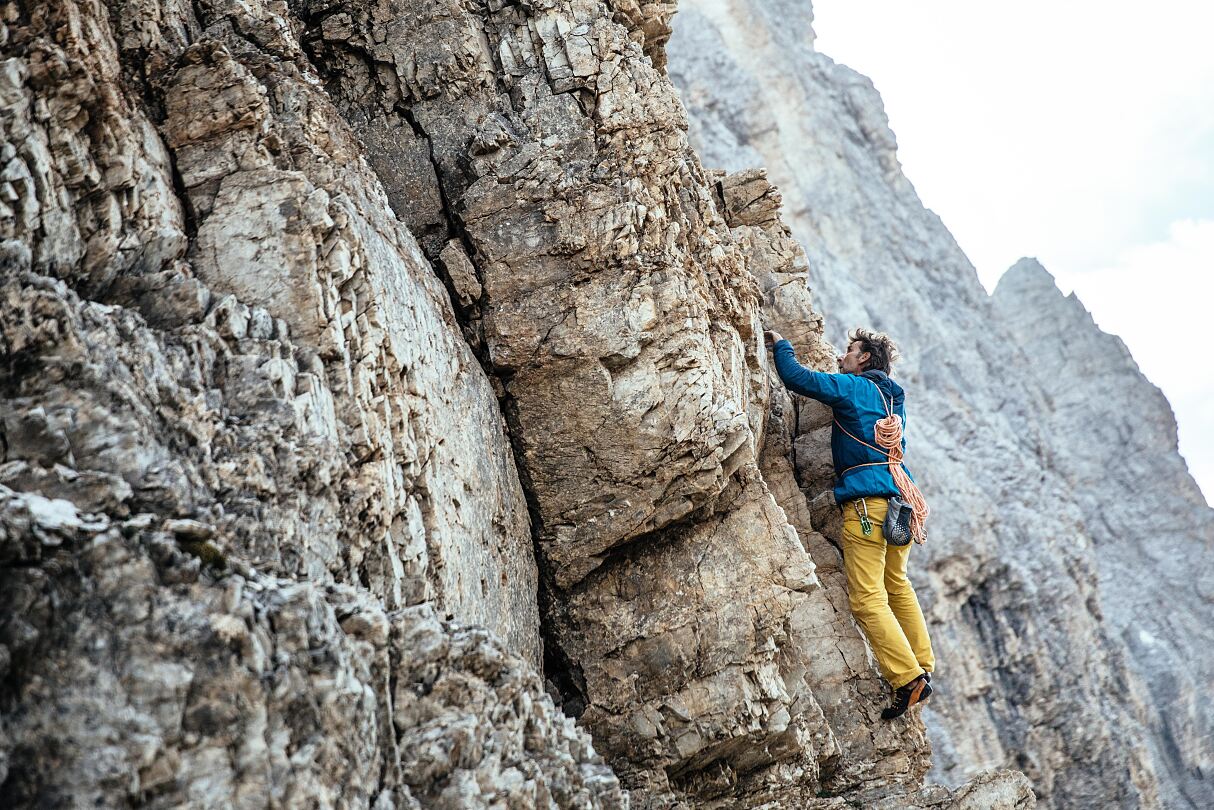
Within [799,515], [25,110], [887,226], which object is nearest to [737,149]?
[887,226]

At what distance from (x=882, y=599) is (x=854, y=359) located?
104 inches

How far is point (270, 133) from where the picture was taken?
7.71 meters

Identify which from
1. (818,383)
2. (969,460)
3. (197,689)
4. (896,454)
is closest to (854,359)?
(818,383)

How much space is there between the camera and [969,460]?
27.1m

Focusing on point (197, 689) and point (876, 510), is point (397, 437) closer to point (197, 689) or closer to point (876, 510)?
point (197, 689)

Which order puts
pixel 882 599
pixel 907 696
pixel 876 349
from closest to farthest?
pixel 907 696, pixel 882 599, pixel 876 349

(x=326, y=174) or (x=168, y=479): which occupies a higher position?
(x=326, y=174)

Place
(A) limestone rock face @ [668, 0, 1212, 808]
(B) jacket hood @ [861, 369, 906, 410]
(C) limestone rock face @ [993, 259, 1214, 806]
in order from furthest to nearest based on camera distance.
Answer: (C) limestone rock face @ [993, 259, 1214, 806] → (A) limestone rock face @ [668, 0, 1212, 808] → (B) jacket hood @ [861, 369, 906, 410]

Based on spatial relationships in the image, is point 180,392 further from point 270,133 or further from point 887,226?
point 887,226

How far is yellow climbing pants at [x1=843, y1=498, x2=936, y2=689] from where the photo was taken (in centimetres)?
1074

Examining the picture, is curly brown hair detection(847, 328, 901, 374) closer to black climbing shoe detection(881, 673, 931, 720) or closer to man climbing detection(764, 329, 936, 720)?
man climbing detection(764, 329, 936, 720)

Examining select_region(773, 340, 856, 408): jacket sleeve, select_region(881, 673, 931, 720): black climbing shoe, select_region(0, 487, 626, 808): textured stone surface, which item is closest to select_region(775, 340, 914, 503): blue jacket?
select_region(773, 340, 856, 408): jacket sleeve

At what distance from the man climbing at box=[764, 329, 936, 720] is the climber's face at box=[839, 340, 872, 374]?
0.34 metres

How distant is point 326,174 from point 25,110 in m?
2.20
